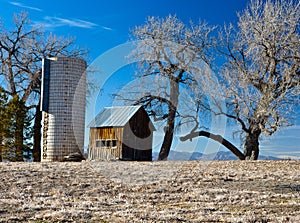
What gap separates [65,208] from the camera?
8117 millimetres

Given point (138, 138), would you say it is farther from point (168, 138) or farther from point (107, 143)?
point (107, 143)

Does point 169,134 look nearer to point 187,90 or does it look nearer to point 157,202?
point 187,90

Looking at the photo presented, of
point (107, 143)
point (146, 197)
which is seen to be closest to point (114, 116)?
point (107, 143)

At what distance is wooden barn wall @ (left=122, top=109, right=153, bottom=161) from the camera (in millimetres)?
26266

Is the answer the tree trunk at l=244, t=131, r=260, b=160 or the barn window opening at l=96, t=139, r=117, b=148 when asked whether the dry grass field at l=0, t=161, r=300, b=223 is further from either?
the barn window opening at l=96, t=139, r=117, b=148

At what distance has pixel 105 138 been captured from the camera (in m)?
26.4

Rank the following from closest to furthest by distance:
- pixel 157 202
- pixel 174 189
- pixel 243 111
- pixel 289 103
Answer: pixel 157 202 → pixel 174 189 → pixel 289 103 → pixel 243 111

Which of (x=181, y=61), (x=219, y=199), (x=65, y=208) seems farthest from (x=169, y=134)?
(x=65, y=208)

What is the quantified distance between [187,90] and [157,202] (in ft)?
63.9

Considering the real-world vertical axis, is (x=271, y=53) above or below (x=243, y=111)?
above

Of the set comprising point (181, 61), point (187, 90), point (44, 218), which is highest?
point (181, 61)

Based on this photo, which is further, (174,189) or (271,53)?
(271,53)

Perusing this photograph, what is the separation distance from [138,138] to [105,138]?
2.49 metres

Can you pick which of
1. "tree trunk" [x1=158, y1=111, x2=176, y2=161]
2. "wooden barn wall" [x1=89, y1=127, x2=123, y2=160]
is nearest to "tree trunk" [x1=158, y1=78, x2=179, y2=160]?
"tree trunk" [x1=158, y1=111, x2=176, y2=161]
